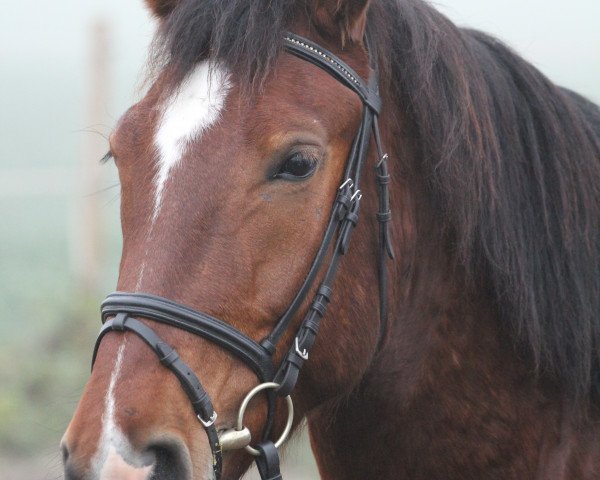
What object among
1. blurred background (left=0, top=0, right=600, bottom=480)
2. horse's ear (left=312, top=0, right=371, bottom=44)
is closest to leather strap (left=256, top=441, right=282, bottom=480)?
blurred background (left=0, top=0, right=600, bottom=480)

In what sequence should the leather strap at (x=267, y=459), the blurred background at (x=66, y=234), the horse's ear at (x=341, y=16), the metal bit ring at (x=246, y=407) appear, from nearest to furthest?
1. the metal bit ring at (x=246, y=407)
2. the leather strap at (x=267, y=459)
3. the horse's ear at (x=341, y=16)
4. the blurred background at (x=66, y=234)

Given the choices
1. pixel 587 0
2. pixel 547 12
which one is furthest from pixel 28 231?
pixel 587 0

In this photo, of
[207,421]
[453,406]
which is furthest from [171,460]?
[453,406]

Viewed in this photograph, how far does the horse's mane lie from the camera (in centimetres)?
242

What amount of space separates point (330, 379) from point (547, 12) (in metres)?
11.1

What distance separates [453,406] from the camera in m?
2.52

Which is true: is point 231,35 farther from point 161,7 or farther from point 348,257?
point 348,257

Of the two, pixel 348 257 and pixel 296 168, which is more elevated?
pixel 296 168

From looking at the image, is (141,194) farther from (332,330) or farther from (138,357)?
(332,330)

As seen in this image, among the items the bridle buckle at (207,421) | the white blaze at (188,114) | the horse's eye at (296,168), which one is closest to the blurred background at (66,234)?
the white blaze at (188,114)

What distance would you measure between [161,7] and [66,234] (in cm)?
875

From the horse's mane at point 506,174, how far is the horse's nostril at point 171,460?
0.97 m

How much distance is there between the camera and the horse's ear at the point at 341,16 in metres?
2.32

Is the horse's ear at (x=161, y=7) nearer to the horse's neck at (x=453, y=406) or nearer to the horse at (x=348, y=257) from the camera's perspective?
the horse at (x=348, y=257)
